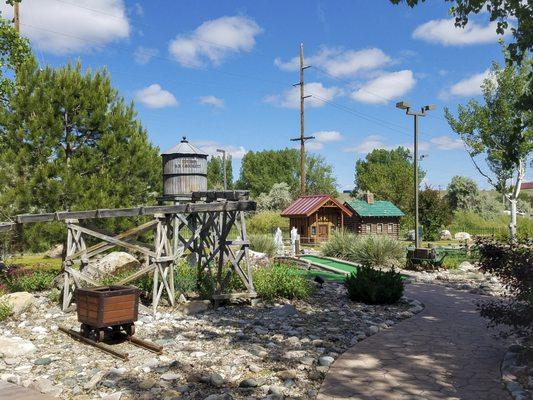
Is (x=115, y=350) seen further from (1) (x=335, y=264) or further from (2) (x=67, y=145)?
(1) (x=335, y=264)

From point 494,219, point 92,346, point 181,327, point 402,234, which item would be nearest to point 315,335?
point 181,327

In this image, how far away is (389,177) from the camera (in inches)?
2447

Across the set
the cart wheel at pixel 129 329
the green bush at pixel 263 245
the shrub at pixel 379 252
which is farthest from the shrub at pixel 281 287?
the green bush at pixel 263 245

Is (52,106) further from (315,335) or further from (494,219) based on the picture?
(494,219)

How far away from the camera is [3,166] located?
52.1 ft

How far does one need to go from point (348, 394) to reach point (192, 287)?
6.56m

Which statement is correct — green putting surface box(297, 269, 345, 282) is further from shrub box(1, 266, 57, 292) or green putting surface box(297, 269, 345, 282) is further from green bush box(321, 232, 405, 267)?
shrub box(1, 266, 57, 292)

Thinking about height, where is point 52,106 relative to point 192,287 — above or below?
above

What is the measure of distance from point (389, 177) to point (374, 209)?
25.9m

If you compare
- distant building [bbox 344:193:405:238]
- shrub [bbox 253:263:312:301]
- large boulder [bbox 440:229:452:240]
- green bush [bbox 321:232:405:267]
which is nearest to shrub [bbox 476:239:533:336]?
shrub [bbox 253:263:312:301]

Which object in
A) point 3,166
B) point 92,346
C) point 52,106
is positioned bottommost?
point 92,346

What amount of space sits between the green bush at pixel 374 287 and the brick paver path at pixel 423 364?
1.37 meters

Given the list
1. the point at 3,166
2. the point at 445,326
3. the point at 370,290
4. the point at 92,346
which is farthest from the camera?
the point at 3,166

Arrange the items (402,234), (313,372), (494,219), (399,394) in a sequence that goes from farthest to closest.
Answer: (494,219), (402,234), (313,372), (399,394)
